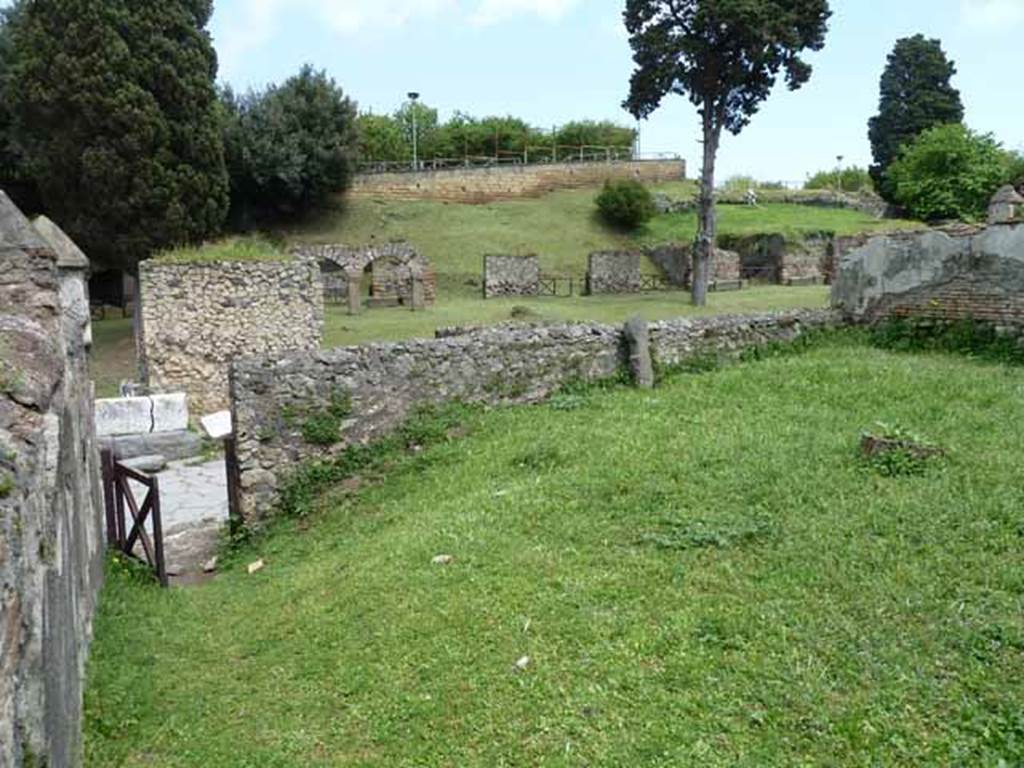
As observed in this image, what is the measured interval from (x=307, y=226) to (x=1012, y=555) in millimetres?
34620

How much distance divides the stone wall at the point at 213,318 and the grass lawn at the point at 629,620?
7959 mm

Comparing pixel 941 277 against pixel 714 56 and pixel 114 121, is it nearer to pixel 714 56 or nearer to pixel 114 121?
pixel 714 56

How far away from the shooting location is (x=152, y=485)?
24.0ft

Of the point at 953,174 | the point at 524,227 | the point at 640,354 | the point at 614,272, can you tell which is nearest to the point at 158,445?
the point at 640,354

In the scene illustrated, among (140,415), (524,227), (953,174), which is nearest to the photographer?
(140,415)

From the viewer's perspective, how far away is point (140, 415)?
43.7ft

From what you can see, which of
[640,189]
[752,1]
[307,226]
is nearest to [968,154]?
[640,189]

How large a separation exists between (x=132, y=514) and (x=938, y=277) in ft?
31.7

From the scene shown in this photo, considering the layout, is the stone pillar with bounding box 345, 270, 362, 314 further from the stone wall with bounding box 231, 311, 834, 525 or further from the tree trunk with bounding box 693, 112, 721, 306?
the stone wall with bounding box 231, 311, 834, 525

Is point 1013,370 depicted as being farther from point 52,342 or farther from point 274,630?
point 52,342

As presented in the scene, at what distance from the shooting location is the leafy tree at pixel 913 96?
44406mm

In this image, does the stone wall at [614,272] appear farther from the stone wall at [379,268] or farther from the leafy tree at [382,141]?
the leafy tree at [382,141]

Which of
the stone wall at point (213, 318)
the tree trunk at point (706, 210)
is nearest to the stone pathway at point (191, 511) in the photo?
the stone wall at point (213, 318)

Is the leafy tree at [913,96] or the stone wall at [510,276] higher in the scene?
the leafy tree at [913,96]
